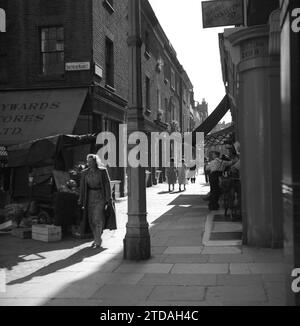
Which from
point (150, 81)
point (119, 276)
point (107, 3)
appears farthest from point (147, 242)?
point (150, 81)

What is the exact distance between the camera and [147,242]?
332 inches

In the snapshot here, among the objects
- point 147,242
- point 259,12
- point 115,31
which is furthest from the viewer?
point 115,31

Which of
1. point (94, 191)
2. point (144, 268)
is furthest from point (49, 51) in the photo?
point (144, 268)

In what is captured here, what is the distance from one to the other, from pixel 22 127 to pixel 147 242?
31.3 ft

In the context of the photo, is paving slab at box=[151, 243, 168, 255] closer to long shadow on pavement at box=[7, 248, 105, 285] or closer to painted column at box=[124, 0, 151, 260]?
painted column at box=[124, 0, 151, 260]

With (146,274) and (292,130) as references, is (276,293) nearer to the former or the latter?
(146,274)

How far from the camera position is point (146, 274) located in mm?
7246

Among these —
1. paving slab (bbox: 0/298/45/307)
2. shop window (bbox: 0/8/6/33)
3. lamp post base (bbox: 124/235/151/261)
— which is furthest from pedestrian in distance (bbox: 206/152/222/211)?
paving slab (bbox: 0/298/45/307)

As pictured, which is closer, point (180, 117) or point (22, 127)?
point (22, 127)

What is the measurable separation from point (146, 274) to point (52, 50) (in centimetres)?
1228

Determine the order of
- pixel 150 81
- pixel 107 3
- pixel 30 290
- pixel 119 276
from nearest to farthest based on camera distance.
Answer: pixel 30 290 → pixel 119 276 → pixel 107 3 → pixel 150 81

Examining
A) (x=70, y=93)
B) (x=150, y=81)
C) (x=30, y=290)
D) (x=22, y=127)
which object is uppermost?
(x=150, y=81)

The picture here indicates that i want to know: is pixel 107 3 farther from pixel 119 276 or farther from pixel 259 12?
pixel 119 276

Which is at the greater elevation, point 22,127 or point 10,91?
point 10,91
